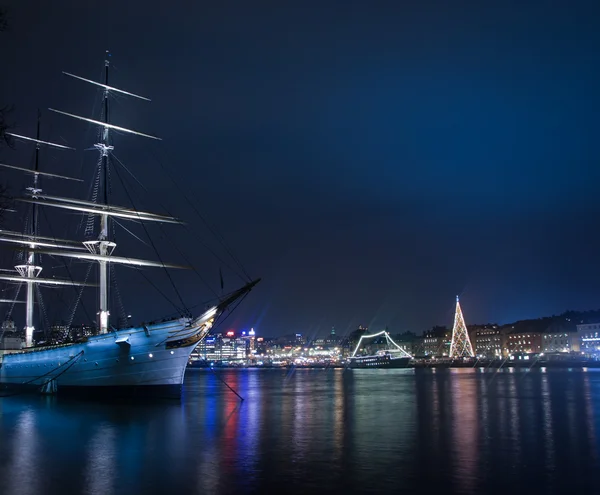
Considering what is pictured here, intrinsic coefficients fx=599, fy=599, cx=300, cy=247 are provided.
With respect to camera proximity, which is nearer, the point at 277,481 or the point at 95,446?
the point at 277,481

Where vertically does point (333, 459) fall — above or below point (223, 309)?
below

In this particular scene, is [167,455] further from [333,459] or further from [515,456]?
[515,456]

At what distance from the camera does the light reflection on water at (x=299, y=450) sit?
55.8 ft

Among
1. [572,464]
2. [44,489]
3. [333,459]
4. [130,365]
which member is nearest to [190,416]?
[130,365]

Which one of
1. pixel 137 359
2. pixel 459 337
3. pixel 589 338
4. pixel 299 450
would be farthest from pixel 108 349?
pixel 589 338

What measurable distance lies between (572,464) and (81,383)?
4017 centimetres

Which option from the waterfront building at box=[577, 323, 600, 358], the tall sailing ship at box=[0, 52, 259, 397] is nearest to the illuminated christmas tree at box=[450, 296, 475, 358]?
the waterfront building at box=[577, 323, 600, 358]

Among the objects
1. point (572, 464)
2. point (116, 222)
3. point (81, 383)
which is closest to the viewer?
point (572, 464)

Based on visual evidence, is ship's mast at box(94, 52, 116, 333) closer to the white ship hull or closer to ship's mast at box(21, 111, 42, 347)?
the white ship hull

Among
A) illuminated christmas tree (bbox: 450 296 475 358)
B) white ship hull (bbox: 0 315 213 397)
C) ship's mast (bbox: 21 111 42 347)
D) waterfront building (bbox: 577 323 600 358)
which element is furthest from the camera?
Result: waterfront building (bbox: 577 323 600 358)

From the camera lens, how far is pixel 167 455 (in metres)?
22.2

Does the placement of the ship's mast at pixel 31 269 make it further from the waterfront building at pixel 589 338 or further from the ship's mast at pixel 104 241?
the waterfront building at pixel 589 338

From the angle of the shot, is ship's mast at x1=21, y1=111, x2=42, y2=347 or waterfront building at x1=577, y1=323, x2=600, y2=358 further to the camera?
waterfront building at x1=577, y1=323, x2=600, y2=358

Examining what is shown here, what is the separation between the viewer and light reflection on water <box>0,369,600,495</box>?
17016mm
